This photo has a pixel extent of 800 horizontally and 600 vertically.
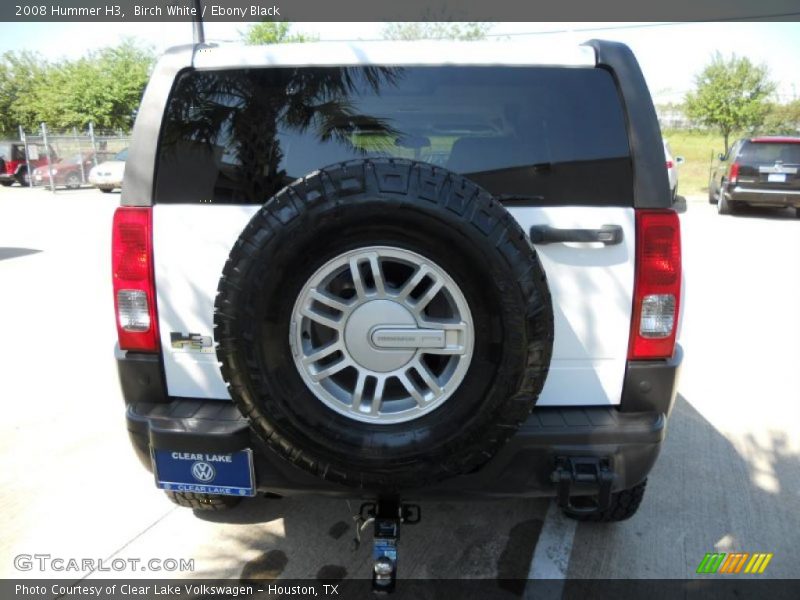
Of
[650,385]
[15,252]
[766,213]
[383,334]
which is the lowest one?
[766,213]

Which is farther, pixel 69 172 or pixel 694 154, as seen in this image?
pixel 694 154

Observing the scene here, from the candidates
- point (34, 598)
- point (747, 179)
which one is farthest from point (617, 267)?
point (747, 179)

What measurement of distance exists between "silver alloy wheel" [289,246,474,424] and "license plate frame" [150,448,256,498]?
1.39 ft

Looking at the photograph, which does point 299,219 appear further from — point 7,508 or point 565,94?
point 7,508

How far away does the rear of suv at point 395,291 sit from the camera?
6.07 feet

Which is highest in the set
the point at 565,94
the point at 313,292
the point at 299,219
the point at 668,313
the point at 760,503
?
the point at 565,94

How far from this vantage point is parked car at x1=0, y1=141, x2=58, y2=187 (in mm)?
21734

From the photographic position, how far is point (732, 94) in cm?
2448

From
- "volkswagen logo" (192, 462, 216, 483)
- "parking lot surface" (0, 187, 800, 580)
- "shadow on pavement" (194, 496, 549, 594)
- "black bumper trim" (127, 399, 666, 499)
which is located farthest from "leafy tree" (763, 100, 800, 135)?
"volkswagen logo" (192, 462, 216, 483)

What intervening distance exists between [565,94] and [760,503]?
2.38m

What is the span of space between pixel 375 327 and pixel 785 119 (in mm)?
34915

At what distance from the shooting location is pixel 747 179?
1349 cm

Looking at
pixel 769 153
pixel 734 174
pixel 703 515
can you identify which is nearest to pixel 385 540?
pixel 703 515

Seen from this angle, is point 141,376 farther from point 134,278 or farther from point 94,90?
point 94,90
